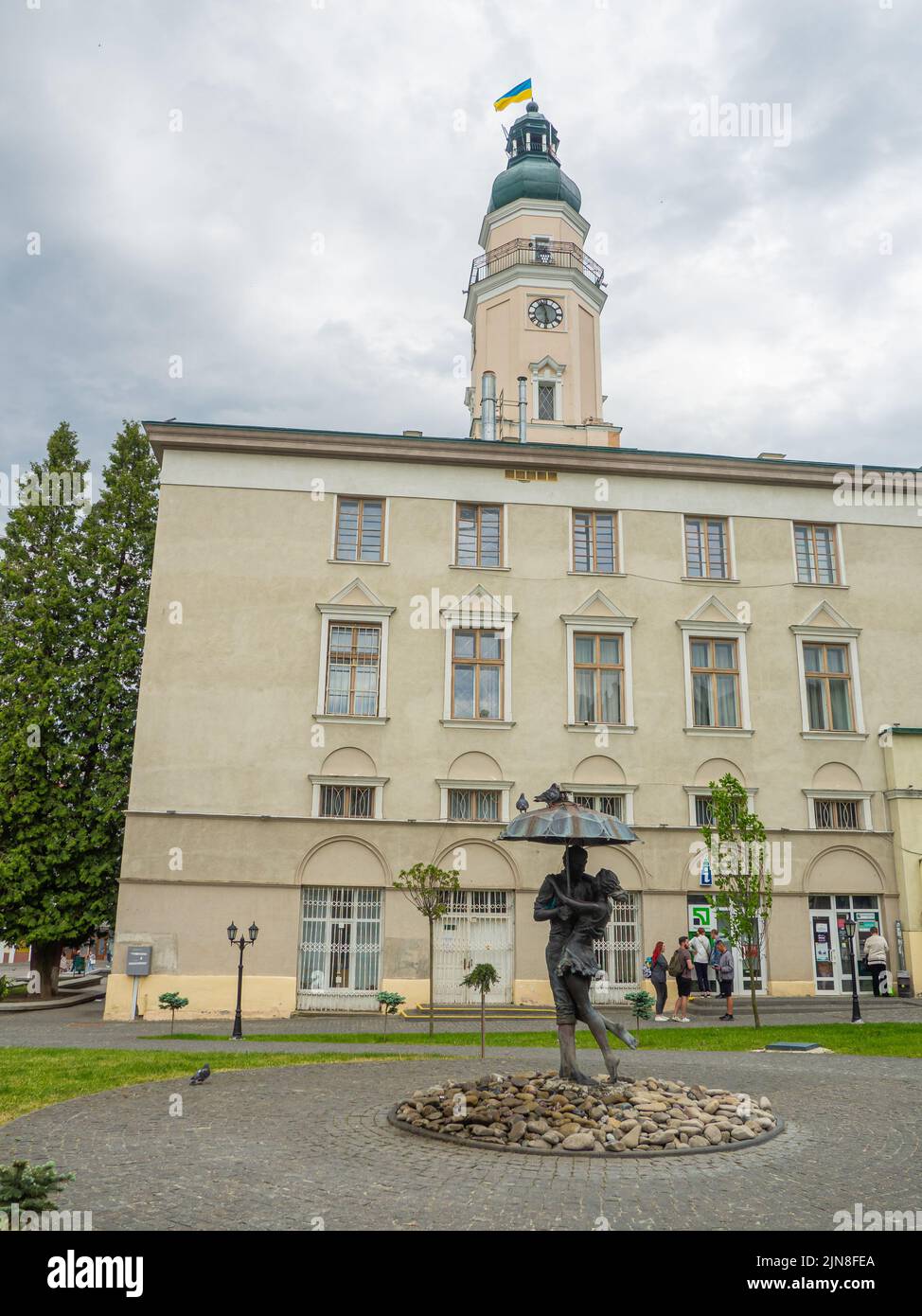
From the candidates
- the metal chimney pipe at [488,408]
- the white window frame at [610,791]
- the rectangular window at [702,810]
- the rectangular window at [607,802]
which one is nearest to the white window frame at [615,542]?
the white window frame at [610,791]

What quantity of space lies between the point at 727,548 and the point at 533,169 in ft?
76.6

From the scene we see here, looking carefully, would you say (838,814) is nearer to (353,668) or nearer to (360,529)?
(353,668)

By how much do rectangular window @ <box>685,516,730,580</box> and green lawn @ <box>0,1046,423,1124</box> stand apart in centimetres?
1804

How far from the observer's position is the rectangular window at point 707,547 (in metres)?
29.6

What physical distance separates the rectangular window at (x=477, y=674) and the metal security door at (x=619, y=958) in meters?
6.37

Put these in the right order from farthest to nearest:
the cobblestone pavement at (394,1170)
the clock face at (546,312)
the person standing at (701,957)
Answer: the clock face at (546,312)
the person standing at (701,957)
the cobblestone pavement at (394,1170)

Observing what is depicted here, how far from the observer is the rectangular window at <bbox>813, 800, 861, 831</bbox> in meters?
28.1

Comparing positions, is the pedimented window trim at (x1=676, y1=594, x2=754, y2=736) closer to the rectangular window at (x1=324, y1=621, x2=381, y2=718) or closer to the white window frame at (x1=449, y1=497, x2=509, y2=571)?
the white window frame at (x1=449, y1=497, x2=509, y2=571)

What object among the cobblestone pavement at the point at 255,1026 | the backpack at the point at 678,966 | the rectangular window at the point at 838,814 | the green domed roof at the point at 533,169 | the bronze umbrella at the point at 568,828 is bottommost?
the cobblestone pavement at the point at 255,1026

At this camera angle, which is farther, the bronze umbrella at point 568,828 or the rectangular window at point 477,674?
the rectangular window at point 477,674

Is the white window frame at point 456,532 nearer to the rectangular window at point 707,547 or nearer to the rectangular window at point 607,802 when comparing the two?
the rectangular window at point 707,547

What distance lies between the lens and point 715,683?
28.7m

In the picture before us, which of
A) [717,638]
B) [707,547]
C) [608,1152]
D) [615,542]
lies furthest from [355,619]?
[608,1152]

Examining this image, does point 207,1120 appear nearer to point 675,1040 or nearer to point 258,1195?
point 258,1195
